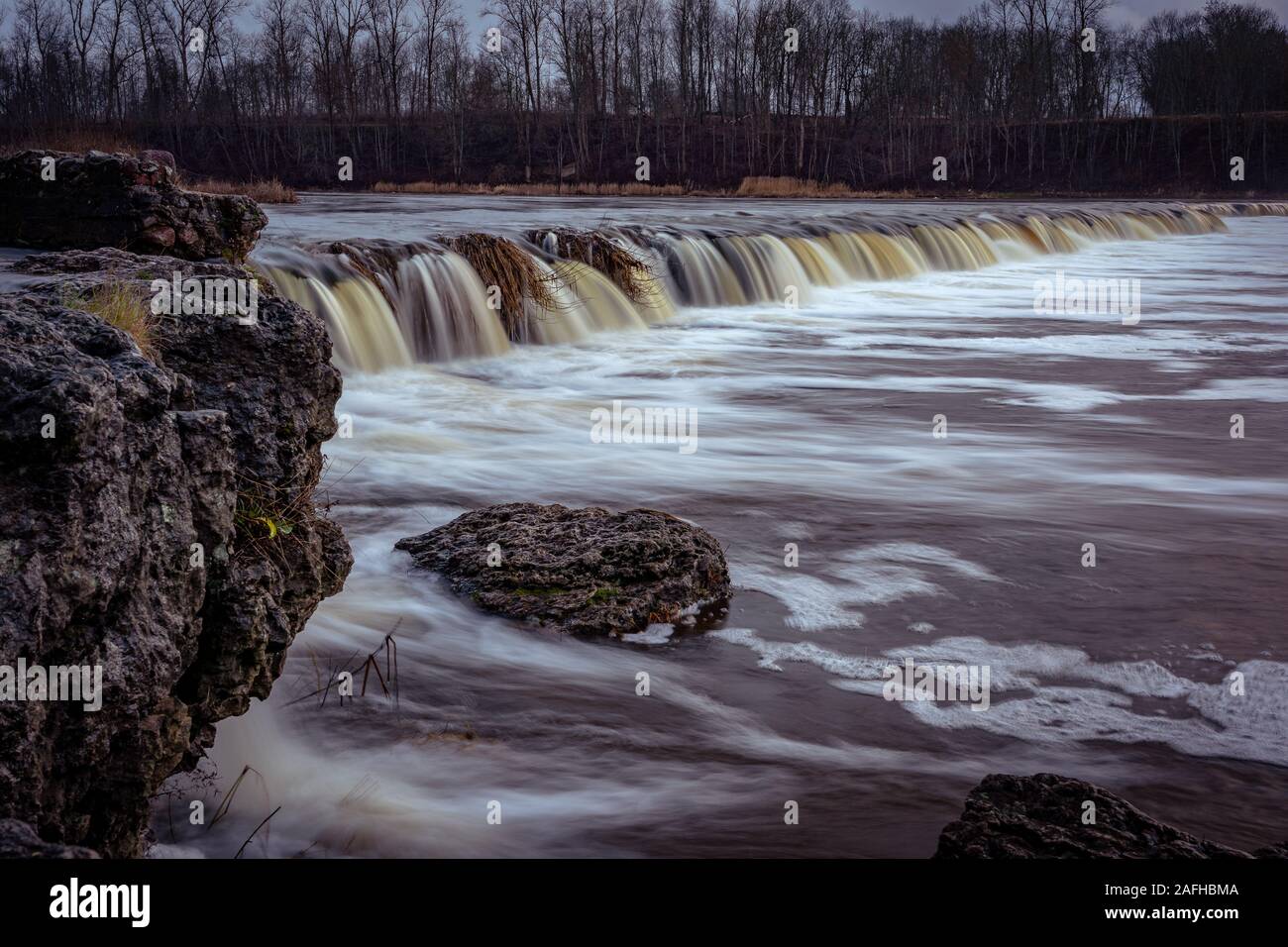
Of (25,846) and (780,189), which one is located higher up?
(780,189)

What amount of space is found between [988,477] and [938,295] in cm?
1221

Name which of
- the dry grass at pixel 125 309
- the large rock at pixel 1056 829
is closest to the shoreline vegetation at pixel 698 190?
the dry grass at pixel 125 309

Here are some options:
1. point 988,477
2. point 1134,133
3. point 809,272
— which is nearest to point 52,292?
point 988,477

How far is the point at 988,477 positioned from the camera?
7.39 metres

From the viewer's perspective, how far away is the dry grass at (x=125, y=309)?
3527 mm

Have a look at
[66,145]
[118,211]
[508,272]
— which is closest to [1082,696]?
[118,211]

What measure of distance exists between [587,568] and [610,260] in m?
10.5

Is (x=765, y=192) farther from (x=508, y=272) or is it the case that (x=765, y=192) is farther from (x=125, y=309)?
(x=125, y=309)

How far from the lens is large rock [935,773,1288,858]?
289 cm

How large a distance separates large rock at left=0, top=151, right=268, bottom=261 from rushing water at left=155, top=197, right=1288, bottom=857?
154 centimetres

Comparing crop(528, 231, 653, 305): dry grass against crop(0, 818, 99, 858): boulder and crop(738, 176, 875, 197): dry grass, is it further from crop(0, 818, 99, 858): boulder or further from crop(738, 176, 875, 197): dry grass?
crop(738, 176, 875, 197): dry grass

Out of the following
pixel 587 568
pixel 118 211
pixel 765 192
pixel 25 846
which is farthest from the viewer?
pixel 765 192

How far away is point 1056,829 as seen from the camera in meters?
2.97
